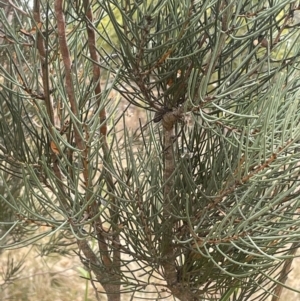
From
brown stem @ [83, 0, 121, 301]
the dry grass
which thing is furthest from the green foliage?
the dry grass

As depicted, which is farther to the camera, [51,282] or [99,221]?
[51,282]

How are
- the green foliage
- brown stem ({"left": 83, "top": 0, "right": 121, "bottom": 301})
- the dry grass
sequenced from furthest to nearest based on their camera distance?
the dry grass
brown stem ({"left": 83, "top": 0, "right": 121, "bottom": 301})
the green foliage

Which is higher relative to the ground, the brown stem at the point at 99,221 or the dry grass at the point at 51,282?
the dry grass at the point at 51,282

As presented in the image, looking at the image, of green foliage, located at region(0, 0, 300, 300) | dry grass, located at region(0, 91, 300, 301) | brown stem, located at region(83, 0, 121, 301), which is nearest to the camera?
green foliage, located at region(0, 0, 300, 300)

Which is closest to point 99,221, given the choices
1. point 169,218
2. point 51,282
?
point 169,218

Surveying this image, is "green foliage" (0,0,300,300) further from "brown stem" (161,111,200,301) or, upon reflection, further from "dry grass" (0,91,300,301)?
"dry grass" (0,91,300,301)

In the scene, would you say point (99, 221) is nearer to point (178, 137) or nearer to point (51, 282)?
point (178, 137)

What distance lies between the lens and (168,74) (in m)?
0.48

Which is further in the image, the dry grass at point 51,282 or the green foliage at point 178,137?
the dry grass at point 51,282

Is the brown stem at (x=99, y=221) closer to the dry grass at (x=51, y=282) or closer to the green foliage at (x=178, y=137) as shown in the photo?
the green foliage at (x=178, y=137)

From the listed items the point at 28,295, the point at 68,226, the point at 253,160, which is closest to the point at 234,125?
the point at 253,160

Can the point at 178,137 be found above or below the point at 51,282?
below

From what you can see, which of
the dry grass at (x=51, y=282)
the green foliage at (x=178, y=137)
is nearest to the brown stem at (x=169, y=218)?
the green foliage at (x=178, y=137)

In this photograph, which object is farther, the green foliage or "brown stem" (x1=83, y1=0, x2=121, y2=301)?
"brown stem" (x1=83, y1=0, x2=121, y2=301)
